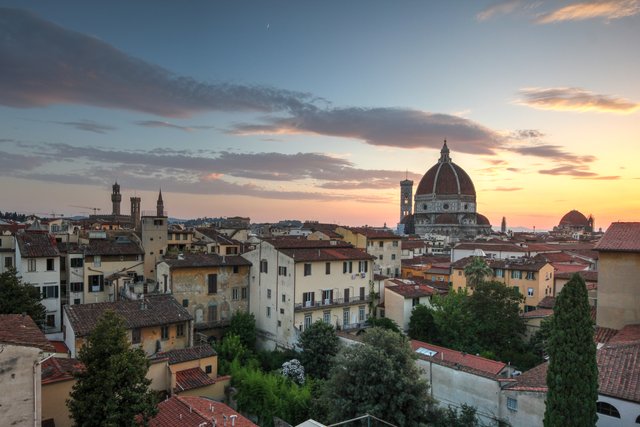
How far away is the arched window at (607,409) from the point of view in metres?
17.2

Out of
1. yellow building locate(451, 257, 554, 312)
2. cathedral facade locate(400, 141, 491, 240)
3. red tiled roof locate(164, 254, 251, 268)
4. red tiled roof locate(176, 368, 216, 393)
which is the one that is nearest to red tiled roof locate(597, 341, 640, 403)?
red tiled roof locate(176, 368, 216, 393)

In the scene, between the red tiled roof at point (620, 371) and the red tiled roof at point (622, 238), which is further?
the red tiled roof at point (622, 238)

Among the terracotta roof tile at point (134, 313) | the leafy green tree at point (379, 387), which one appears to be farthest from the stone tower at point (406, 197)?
the leafy green tree at point (379, 387)

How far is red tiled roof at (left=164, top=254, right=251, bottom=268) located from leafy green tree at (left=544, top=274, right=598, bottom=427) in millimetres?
26535

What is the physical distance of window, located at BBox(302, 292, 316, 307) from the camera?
3450 centimetres

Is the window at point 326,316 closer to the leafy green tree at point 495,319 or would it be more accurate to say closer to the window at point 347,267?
the window at point 347,267

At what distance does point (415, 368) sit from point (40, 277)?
30.5m

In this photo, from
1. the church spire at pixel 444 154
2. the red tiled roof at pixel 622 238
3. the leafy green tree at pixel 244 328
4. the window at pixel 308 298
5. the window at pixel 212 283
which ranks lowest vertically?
the leafy green tree at pixel 244 328

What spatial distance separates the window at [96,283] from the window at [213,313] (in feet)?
34.0

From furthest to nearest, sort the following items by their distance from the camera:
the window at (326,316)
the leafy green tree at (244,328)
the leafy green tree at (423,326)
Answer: the window at (326,316), the leafy green tree at (423,326), the leafy green tree at (244,328)

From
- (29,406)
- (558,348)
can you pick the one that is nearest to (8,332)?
(29,406)

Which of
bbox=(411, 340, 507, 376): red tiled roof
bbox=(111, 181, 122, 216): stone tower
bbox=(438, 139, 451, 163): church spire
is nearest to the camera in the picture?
bbox=(411, 340, 507, 376): red tiled roof

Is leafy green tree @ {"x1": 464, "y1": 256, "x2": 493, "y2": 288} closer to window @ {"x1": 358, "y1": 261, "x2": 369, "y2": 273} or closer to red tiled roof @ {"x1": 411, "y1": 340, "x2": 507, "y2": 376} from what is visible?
window @ {"x1": 358, "y1": 261, "x2": 369, "y2": 273}

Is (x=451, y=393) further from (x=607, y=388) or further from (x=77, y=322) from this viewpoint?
(x=77, y=322)
